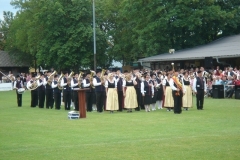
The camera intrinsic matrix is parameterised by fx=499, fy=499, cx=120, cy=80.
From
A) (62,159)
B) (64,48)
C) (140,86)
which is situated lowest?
(62,159)

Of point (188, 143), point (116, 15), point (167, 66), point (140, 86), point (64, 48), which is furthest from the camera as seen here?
point (116, 15)

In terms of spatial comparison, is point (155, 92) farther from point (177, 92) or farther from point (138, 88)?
point (177, 92)

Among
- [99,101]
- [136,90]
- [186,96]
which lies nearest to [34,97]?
[99,101]

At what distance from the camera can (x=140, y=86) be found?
2647 cm

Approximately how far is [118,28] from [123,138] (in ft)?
172

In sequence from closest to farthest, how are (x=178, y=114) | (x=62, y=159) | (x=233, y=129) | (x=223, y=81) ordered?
(x=62, y=159) < (x=233, y=129) < (x=178, y=114) < (x=223, y=81)

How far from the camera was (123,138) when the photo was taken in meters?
15.0

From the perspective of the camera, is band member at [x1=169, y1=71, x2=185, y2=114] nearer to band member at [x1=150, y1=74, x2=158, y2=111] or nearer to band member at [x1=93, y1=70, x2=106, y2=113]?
band member at [x1=150, y1=74, x2=158, y2=111]

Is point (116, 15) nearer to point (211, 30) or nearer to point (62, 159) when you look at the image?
point (211, 30)

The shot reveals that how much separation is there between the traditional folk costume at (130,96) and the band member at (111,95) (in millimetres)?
520

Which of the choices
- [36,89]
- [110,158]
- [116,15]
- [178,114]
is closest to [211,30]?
[116,15]

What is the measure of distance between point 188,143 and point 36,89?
18.8m

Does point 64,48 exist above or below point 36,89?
above

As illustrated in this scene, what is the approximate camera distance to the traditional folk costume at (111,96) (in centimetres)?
2533
